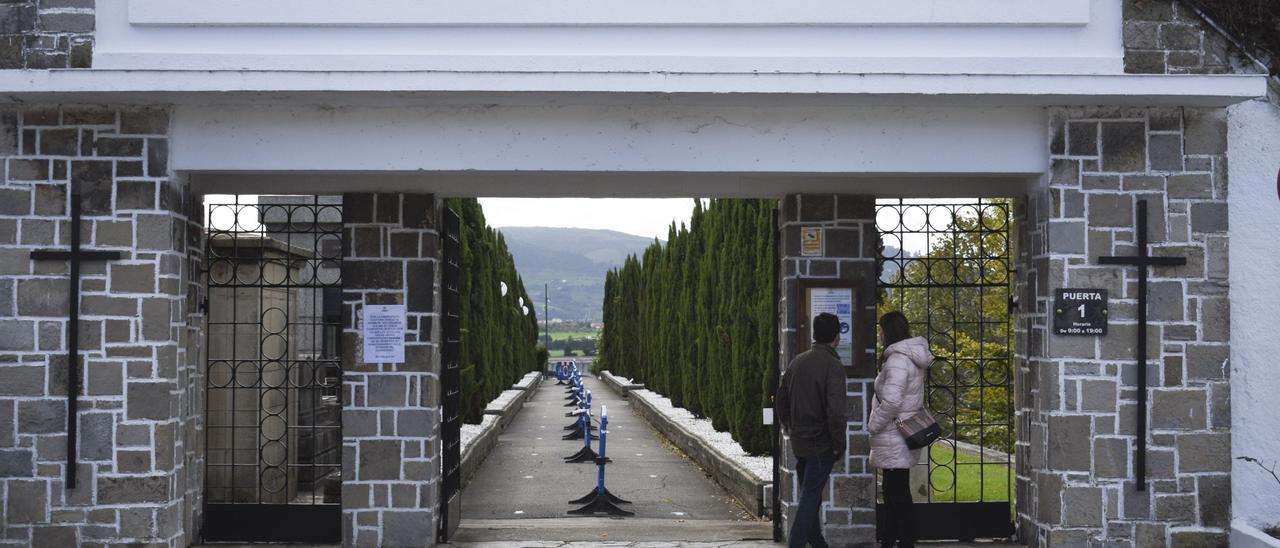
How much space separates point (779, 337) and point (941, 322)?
320 inches

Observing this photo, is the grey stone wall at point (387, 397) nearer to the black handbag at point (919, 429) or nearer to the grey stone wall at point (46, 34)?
the grey stone wall at point (46, 34)

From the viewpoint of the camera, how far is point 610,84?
6816mm

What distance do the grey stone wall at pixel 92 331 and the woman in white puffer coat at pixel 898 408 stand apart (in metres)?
4.26

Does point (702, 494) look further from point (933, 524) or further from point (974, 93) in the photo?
point (974, 93)

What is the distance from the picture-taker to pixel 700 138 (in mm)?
7227

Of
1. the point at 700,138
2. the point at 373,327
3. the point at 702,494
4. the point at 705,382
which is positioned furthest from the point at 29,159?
the point at 705,382

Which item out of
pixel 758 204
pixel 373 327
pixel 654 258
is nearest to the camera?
pixel 373 327

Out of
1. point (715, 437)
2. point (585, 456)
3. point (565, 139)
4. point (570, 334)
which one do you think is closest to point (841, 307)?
point (565, 139)

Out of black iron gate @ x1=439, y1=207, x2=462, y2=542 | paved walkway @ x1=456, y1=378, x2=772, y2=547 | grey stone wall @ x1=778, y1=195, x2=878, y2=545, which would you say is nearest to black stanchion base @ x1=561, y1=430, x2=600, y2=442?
paved walkway @ x1=456, y1=378, x2=772, y2=547

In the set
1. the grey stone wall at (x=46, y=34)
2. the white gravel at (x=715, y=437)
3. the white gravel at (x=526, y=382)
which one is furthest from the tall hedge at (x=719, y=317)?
the grey stone wall at (x=46, y=34)

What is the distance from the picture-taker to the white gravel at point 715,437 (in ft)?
38.6

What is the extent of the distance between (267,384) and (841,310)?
4745 millimetres

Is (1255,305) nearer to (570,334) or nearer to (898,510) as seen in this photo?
(898,510)

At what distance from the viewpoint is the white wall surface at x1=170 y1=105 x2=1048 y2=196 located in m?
7.21
